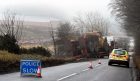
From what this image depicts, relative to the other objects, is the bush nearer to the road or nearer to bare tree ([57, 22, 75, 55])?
the road

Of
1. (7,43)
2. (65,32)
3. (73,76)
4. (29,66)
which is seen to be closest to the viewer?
(29,66)

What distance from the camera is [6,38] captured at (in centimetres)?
4009

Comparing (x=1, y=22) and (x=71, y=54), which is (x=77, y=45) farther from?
(x=1, y=22)

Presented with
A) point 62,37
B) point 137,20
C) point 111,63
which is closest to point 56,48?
point 62,37

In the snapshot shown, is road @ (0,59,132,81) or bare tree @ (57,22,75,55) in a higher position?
bare tree @ (57,22,75,55)

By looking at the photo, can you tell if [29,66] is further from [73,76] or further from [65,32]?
[65,32]

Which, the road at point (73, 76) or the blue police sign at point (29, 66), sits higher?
the blue police sign at point (29, 66)

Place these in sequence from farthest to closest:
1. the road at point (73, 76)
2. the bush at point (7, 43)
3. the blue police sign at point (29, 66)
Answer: the bush at point (7, 43) → the blue police sign at point (29, 66) → the road at point (73, 76)

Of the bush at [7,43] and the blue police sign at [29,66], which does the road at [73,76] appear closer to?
the blue police sign at [29,66]

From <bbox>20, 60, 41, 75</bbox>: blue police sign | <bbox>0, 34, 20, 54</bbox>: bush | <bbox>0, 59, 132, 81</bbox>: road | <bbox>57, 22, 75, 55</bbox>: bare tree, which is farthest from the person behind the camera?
<bbox>57, 22, 75, 55</bbox>: bare tree

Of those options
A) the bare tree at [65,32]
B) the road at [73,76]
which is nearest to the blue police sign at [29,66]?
the road at [73,76]

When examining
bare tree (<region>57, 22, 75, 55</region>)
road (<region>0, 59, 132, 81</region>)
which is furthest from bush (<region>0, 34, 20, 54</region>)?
bare tree (<region>57, 22, 75, 55</region>)

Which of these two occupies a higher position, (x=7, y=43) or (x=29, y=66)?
(x=7, y=43)

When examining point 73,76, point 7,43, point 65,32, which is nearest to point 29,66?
point 73,76
